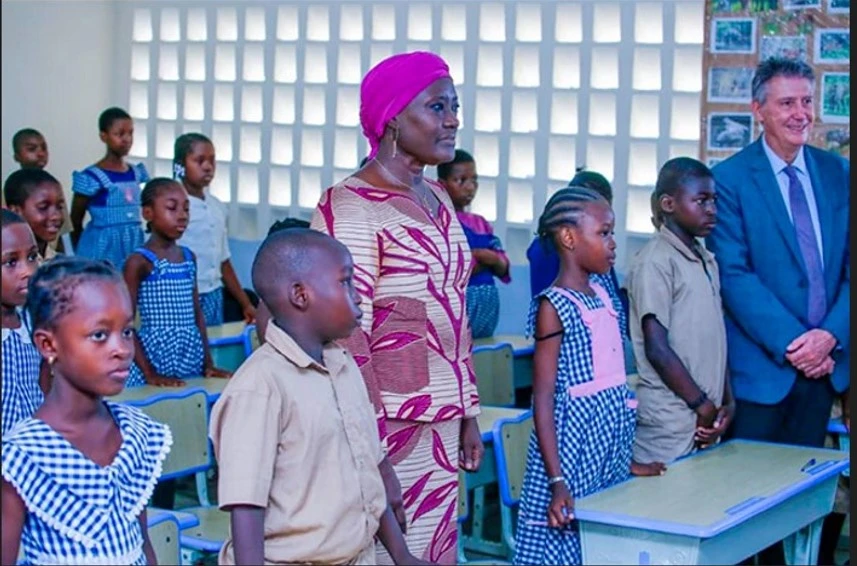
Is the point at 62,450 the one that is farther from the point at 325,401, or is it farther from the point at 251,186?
the point at 251,186

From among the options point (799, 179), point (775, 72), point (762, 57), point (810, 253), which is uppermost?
point (762, 57)

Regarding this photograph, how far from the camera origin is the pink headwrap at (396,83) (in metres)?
2.89

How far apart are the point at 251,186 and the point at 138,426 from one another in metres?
4.98

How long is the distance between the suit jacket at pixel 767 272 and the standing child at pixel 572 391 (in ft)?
2.11

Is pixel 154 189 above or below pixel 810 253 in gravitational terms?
above

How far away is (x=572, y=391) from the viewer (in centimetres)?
349

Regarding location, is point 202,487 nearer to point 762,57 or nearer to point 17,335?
point 17,335

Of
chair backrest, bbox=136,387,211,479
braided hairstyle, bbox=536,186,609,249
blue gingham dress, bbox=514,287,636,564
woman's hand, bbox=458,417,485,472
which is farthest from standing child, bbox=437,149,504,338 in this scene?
woman's hand, bbox=458,417,485,472

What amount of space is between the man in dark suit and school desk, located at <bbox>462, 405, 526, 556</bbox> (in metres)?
0.73

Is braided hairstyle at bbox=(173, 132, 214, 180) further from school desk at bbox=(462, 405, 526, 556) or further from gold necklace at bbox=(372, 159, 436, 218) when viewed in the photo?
gold necklace at bbox=(372, 159, 436, 218)

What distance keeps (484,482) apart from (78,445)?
8.09ft

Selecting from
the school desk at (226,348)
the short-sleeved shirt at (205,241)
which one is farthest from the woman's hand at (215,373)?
the short-sleeved shirt at (205,241)

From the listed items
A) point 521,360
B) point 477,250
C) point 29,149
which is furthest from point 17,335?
point 29,149

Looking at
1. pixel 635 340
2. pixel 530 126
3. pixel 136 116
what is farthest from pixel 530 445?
pixel 136 116
